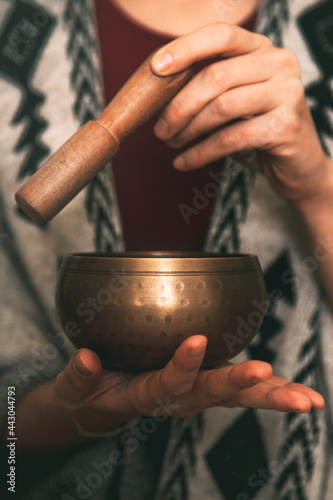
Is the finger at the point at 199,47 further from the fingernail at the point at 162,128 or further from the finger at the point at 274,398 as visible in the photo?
the finger at the point at 274,398

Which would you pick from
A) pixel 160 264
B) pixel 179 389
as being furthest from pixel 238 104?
pixel 179 389

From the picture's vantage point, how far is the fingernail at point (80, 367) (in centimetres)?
46

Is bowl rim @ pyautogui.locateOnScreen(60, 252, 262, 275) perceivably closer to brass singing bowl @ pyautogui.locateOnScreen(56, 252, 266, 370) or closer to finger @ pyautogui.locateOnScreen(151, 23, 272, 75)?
brass singing bowl @ pyautogui.locateOnScreen(56, 252, 266, 370)

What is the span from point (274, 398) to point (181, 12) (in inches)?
31.3

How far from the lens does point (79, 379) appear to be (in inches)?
18.8

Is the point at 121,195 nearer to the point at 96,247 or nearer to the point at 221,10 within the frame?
the point at 96,247

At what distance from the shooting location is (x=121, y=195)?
889mm

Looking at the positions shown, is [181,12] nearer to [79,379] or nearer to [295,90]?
[295,90]

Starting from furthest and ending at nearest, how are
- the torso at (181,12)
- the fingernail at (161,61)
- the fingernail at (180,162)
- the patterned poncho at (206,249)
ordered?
1. the torso at (181,12)
2. the patterned poncho at (206,249)
3. the fingernail at (180,162)
4. the fingernail at (161,61)

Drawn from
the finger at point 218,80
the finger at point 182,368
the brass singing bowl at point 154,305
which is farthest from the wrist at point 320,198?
the finger at point 182,368

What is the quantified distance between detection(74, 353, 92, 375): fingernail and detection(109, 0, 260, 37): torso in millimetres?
695

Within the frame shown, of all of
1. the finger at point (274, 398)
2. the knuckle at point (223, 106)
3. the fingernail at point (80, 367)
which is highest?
the knuckle at point (223, 106)

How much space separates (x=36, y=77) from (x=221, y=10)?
39 centimetres

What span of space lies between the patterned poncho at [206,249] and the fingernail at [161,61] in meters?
0.33
